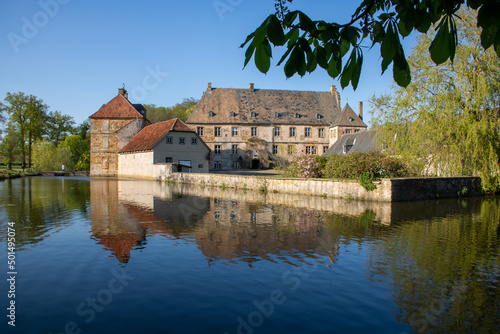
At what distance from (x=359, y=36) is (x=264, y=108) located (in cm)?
5363

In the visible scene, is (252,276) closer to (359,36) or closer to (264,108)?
→ (359,36)

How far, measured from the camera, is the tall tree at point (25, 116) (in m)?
57.0

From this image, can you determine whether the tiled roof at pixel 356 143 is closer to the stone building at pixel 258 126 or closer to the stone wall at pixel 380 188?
the stone building at pixel 258 126

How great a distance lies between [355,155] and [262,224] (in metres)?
11.4

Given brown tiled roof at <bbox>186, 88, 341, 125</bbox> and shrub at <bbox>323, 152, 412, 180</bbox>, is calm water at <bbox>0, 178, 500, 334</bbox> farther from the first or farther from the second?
brown tiled roof at <bbox>186, 88, 341, 125</bbox>

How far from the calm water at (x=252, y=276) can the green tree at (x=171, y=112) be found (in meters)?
70.5

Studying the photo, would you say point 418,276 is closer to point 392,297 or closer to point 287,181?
point 392,297

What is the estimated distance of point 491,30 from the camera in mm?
2475

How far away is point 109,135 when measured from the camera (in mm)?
50719

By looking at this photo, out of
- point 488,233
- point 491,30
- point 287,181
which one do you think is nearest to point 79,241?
point 491,30

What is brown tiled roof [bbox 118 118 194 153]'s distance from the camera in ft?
129

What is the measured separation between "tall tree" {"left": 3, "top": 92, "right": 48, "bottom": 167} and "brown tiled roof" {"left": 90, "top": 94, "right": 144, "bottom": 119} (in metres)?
14.5

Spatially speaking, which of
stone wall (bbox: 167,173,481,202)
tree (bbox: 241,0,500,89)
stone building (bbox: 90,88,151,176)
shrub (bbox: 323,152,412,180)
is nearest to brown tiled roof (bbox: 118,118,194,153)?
stone building (bbox: 90,88,151,176)

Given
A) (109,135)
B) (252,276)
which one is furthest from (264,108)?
(252,276)
